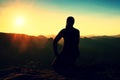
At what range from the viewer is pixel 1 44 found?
34375mm

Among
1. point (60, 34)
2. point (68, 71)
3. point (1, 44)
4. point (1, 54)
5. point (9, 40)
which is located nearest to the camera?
point (68, 71)

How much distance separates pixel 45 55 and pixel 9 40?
5814 mm

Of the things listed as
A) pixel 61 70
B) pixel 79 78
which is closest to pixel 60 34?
pixel 61 70

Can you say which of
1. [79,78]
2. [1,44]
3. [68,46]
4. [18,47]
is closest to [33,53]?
[18,47]

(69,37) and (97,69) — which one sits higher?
(69,37)

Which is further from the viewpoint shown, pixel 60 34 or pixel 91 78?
pixel 60 34

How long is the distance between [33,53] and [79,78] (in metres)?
28.2

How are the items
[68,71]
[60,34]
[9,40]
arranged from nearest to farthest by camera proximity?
1. [68,71]
2. [60,34]
3. [9,40]

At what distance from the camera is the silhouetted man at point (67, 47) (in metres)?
9.85

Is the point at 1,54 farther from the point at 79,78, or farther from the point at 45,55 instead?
the point at 79,78

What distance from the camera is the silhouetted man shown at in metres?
9.85

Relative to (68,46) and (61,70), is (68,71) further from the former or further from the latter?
(68,46)

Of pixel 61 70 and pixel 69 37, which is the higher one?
pixel 69 37

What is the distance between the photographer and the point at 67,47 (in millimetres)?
10086
